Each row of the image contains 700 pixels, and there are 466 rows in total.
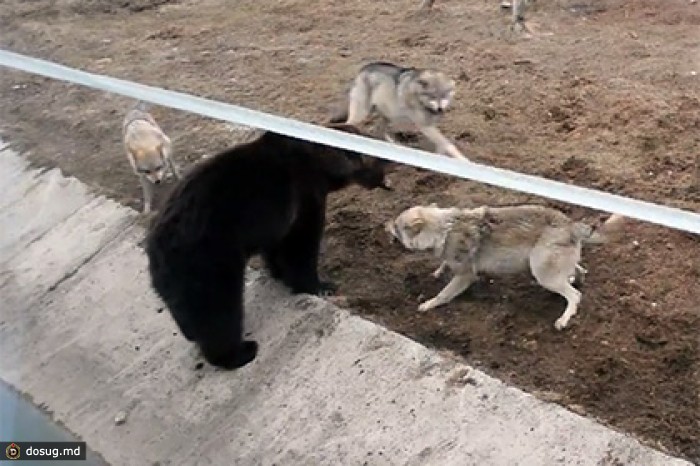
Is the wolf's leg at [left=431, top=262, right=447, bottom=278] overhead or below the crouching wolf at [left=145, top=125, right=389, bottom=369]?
below

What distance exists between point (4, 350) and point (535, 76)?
2997mm

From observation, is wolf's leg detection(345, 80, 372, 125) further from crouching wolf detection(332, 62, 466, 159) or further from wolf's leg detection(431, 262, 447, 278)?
wolf's leg detection(431, 262, 447, 278)

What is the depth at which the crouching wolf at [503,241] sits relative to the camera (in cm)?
382

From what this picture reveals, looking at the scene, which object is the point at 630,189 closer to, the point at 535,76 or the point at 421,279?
the point at 421,279

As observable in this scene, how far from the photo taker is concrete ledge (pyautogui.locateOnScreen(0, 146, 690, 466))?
3367 millimetres

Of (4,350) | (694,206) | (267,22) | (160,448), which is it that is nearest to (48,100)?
(267,22)

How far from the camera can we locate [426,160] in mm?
2988

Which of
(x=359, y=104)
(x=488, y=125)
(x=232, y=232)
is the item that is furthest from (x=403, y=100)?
(x=232, y=232)

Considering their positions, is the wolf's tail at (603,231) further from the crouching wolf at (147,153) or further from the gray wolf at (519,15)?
the gray wolf at (519,15)

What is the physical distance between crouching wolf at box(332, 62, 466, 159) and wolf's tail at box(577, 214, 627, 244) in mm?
994

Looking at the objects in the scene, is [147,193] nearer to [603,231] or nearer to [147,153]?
[147,153]

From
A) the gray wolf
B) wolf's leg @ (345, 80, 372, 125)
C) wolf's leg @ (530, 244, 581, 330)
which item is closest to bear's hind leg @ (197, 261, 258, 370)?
wolf's leg @ (530, 244, 581, 330)

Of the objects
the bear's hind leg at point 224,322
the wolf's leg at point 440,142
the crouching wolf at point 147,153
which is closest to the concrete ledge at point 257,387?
the bear's hind leg at point 224,322

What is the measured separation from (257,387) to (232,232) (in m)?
0.55
